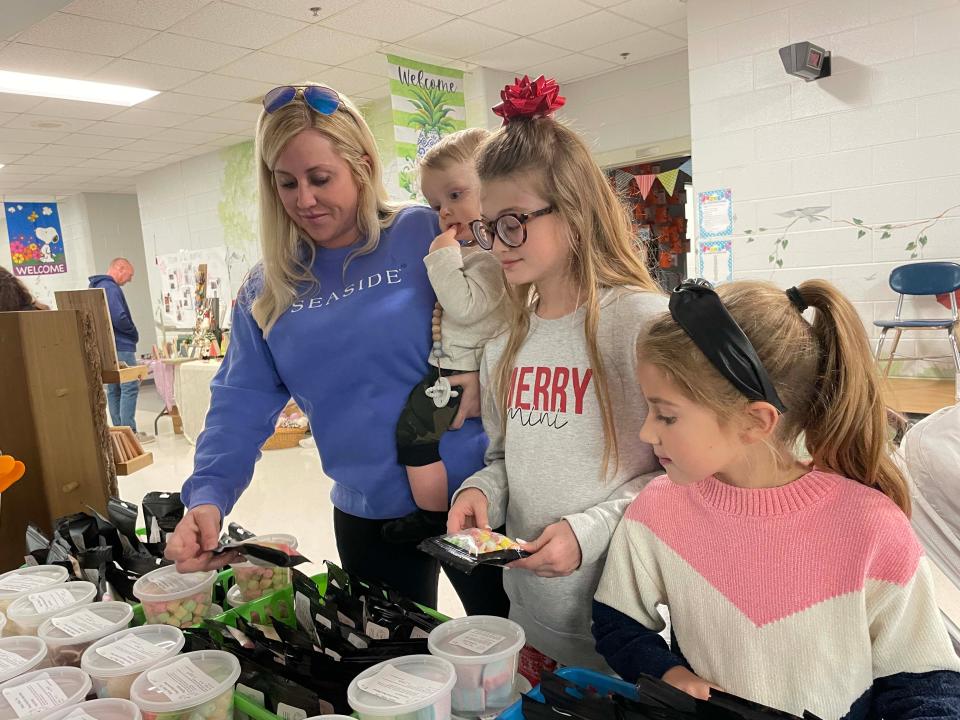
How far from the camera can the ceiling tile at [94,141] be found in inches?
318

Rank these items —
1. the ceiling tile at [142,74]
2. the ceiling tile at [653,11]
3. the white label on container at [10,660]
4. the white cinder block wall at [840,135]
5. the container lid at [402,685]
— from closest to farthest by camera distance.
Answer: the container lid at [402,685], the white label on container at [10,660], the white cinder block wall at [840,135], the ceiling tile at [653,11], the ceiling tile at [142,74]

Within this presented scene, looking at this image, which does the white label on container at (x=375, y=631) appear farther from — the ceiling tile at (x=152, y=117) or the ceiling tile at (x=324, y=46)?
the ceiling tile at (x=152, y=117)

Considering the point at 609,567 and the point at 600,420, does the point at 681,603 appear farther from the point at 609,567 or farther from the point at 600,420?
the point at 600,420

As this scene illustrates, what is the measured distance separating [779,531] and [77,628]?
3.69 ft

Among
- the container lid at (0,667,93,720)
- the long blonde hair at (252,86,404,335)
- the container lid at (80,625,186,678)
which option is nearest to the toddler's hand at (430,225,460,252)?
the long blonde hair at (252,86,404,335)

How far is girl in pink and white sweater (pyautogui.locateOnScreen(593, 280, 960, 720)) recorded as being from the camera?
924 millimetres

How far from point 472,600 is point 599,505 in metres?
0.46

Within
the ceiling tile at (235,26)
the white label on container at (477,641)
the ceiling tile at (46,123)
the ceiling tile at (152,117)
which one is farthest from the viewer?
the ceiling tile at (152,117)

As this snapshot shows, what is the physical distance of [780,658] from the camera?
96 centimetres

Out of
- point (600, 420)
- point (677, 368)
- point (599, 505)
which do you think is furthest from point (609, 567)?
point (677, 368)

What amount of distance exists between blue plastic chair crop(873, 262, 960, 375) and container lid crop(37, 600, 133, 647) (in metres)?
4.60

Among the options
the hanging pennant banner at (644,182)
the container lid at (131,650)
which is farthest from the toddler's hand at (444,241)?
the hanging pennant banner at (644,182)

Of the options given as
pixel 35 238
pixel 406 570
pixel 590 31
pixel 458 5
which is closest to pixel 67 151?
pixel 35 238

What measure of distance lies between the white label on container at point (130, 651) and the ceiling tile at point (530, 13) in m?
5.02
